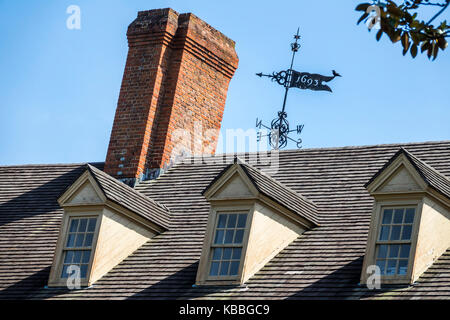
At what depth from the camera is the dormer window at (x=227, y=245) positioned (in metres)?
14.0

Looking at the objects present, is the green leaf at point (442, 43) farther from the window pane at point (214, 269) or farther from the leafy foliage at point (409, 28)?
the window pane at point (214, 269)

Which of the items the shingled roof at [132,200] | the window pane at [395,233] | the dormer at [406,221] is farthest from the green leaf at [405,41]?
the shingled roof at [132,200]

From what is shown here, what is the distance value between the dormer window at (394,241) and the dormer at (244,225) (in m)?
1.80

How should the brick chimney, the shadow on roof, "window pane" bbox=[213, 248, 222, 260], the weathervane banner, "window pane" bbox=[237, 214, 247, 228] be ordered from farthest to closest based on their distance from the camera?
the weathervane banner < the brick chimney < the shadow on roof < "window pane" bbox=[237, 214, 247, 228] < "window pane" bbox=[213, 248, 222, 260]

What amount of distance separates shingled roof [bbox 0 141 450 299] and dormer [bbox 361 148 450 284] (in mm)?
242

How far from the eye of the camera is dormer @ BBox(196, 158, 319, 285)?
13.9m

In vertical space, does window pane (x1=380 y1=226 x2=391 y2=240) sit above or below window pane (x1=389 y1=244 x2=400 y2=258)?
above

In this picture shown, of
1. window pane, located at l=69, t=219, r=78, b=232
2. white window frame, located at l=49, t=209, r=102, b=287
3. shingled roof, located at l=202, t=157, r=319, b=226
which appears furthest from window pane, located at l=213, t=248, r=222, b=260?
window pane, located at l=69, t=219, r=78, b=232

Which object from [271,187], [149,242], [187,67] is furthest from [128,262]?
[187,67]

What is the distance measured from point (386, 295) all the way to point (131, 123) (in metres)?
8.50

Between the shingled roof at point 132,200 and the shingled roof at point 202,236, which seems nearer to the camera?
the shingled roof at point 202,236

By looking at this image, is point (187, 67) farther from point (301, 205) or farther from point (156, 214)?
point (301, 205)

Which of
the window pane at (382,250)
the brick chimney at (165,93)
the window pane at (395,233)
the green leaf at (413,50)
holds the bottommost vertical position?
the window pane at (382,250)

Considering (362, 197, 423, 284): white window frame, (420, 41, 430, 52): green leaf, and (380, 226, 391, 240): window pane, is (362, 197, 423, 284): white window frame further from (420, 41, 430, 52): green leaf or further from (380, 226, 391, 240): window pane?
(420, 41, 430, 52): green leaf
